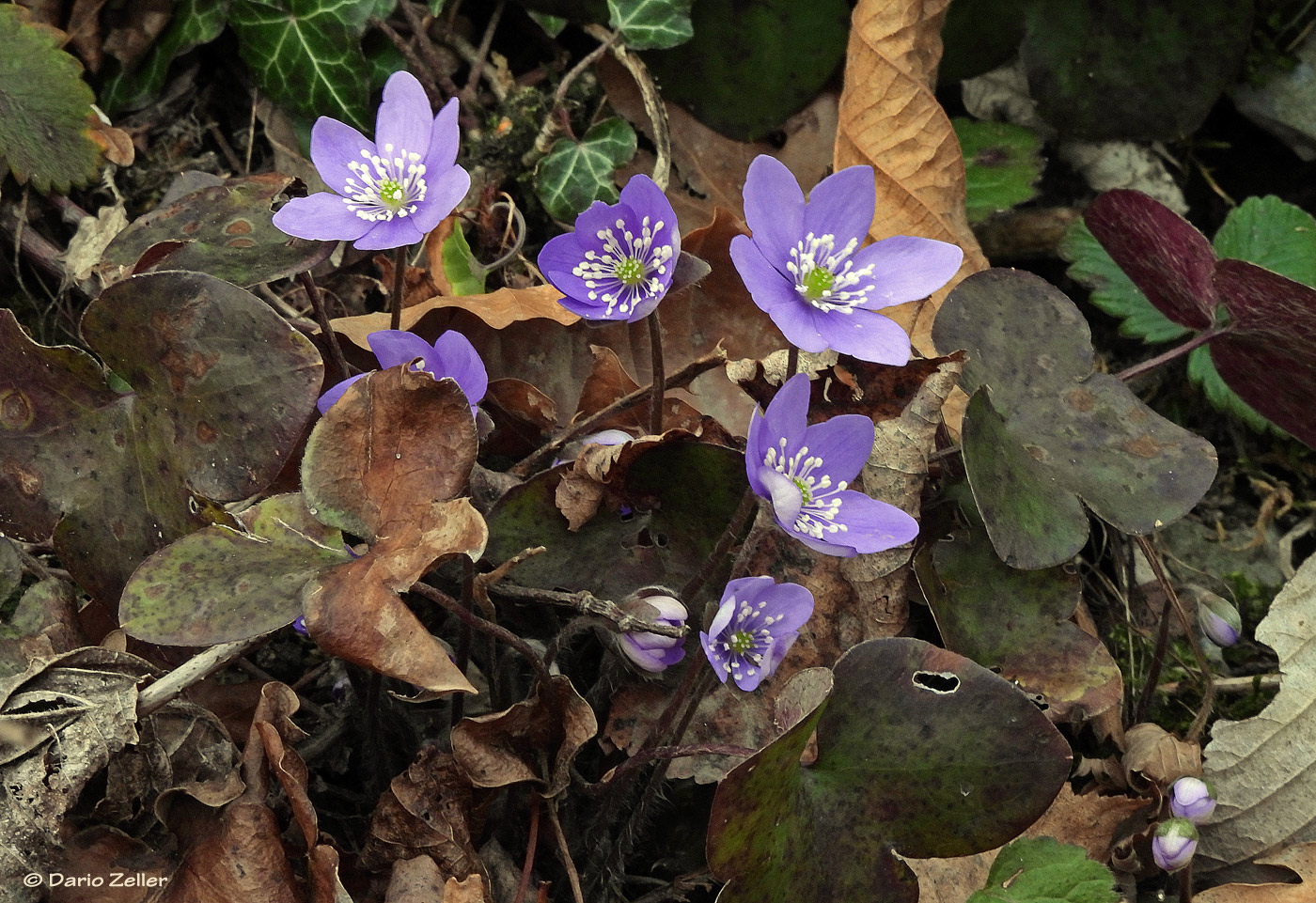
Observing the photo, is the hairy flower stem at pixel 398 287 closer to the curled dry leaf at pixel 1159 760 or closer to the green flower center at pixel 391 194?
the green flower center at pixel 391 194

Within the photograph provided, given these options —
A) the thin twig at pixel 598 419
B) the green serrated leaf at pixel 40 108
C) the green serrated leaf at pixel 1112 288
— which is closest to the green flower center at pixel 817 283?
the thin twig at pixel 598 419

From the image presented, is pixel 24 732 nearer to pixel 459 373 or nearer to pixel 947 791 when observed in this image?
pixel 459 373

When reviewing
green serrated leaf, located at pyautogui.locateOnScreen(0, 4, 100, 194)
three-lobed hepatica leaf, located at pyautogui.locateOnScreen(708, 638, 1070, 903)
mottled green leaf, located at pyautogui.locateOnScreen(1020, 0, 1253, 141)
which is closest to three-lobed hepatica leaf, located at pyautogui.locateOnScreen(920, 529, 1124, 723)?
three-lobed hepatica leaf, located at pyautogui.locateOnScreen(708, 638, 1070, 903)

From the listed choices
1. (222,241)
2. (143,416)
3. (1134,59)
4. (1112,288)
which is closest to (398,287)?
(222,241)

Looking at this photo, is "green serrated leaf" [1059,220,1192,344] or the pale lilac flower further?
"green serrated leaf" [1059,220,1192,344]

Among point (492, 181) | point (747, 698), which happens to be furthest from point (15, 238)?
point (747, 698)

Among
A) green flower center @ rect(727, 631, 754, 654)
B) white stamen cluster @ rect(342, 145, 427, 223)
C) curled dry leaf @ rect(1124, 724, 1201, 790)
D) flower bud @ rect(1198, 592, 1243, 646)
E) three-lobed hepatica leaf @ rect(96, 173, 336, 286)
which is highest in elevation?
white stamen cluster @ rect(342, 145, 427, 223)

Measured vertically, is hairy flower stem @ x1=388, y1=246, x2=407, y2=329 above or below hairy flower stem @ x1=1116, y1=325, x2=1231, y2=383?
above

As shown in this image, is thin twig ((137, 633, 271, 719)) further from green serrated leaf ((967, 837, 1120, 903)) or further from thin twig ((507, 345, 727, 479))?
green serrated leaf ((967, 837, 1120, 903))
